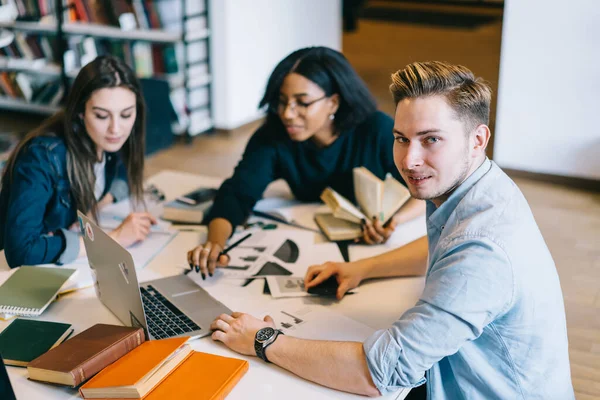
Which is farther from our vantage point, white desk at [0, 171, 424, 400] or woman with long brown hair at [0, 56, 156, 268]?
woman with long brown hair at [0, 56, 156, 268]

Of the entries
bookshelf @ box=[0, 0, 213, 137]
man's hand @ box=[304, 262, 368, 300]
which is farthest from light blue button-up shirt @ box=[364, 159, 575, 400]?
bookshelf @ box=[0, 0, 213, 137]

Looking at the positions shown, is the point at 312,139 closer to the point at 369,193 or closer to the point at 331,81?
the point at 331,81

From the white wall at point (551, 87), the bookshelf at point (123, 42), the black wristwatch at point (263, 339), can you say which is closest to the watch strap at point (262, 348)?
the black wristwatch at point (263, 339)

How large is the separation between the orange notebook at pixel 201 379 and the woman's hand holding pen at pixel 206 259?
0.42 metres

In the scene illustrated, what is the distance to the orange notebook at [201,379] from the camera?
1.22m

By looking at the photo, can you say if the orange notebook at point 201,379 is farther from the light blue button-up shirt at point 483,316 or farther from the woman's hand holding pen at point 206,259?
the woman's hand holding pen at point 206,259

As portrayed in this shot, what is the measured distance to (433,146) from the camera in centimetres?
128

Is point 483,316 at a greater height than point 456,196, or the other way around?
point 456,196

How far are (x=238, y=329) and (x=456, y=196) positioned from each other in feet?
1.74

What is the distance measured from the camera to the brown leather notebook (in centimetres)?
127

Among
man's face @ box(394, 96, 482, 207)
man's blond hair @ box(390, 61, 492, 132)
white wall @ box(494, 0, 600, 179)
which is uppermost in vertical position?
man's blond hair @ box(390, 61, 492, 132)

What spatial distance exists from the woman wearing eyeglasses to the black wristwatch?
0.64 meters

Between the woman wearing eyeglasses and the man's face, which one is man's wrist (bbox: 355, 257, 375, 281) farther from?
the man's face

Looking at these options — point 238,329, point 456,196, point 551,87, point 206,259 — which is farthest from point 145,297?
point 551,87
